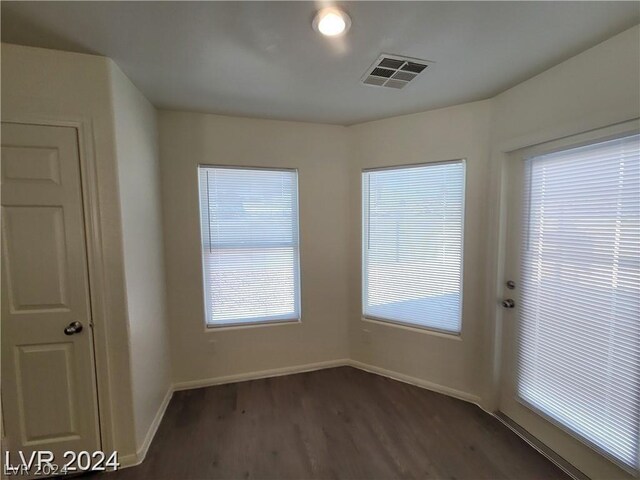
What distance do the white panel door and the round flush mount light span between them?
150 cm

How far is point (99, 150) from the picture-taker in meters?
1.69

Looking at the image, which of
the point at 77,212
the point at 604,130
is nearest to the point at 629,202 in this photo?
the point at 604,130

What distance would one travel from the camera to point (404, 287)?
2.72m

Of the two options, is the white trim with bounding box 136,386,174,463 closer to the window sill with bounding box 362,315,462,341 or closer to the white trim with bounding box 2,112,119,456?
the white trim with bounding box 2,112,119,456

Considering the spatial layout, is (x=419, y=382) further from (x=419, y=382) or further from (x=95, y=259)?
(x=95, y=259)

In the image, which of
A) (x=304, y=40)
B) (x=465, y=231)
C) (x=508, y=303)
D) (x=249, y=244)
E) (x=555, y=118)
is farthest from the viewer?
(x=249, y=244)

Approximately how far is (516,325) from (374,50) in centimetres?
215

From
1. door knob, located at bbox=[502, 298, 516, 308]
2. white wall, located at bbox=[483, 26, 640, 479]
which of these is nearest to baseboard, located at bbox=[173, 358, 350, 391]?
white wall, located at bbox=[483, 26, 640, 479]

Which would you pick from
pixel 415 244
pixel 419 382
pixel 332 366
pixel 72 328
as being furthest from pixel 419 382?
pixel 72 328

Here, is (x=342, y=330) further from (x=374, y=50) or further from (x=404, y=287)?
(x=374, y=50)

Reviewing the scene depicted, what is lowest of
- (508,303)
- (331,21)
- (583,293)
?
(508,303)

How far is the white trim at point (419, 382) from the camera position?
8.11 feet

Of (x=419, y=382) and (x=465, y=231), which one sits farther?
(x=419, y=382)

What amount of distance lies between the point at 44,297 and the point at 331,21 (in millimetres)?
2162
